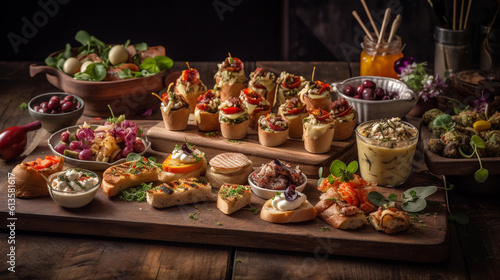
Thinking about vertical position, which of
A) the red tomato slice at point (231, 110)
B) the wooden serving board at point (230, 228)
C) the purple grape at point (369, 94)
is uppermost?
the red tomato slice at point (231, 110)

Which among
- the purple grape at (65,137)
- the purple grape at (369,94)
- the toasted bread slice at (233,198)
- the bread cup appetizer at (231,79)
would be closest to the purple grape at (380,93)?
the purple grape at (369,94)

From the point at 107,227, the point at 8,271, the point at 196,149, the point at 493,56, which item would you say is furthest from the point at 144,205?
the point at 493,56

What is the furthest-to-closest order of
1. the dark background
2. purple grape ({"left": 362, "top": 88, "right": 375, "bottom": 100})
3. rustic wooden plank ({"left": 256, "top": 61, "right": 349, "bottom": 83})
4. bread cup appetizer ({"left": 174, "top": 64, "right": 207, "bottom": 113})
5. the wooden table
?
the dark background → rustic wooden plank ({"left": 256, "top": 61, "right": 349, "bottom": 83}) → bread cup appetizer ({"left": 174, "top": 64, "right": 207, "bottom": 113}) → purple grape ({"left": 362, "top": 88, "right": 375, "bottom": 100}) → the wooden table

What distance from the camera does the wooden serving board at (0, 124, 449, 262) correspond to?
3.03 m

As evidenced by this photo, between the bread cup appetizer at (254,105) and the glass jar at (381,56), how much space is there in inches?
46.6

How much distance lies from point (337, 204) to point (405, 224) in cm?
36

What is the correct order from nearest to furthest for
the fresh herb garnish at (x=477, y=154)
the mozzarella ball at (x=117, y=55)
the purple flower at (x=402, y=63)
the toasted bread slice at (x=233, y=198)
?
1. the toasted bread slice at (x=233, y=198)
2. the fresh herb garnish at (x=477, y=154)
3. the purple flower at (x=402, y=63)
4. the mozzarella ball at (x=117, y=55)

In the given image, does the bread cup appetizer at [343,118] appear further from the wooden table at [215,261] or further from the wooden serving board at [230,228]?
the wooden table at [215,261]

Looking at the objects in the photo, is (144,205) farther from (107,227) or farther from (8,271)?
(8,271)

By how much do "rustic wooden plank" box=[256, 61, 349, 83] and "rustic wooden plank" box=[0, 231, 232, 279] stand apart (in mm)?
2734

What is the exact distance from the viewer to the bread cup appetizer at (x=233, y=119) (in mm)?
3992

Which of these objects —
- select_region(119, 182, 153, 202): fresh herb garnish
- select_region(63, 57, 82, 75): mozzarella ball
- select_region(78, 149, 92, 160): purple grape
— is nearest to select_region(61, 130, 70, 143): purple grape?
select_region(78, 149, 92, 160): purple grape

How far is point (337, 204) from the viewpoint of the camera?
324 cm

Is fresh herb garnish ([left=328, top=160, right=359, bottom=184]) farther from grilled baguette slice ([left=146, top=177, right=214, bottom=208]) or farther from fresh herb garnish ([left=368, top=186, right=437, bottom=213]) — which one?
grilled baguette slice ([left=146, top=177, right=214, bottom=208])
